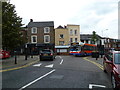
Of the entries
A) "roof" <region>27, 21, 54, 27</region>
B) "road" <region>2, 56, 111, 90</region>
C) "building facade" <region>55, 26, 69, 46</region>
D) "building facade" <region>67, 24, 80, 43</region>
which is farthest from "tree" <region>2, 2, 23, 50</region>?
"building facade" <region>67, 24, 80, 43</region>

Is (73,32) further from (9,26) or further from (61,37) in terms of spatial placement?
(9,26)

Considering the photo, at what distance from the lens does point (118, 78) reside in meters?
5.06

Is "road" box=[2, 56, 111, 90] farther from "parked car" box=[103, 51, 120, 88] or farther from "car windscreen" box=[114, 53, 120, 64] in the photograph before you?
"car windscreen" box=[114, 53, 120, 64]

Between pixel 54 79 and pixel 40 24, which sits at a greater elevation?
pixel 40 24

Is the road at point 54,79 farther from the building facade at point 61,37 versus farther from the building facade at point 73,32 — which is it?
the building facade at point 73,32

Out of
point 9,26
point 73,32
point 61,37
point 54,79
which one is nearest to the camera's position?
point 54,79

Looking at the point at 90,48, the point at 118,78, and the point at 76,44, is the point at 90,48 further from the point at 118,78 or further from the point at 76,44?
the point at 118,78

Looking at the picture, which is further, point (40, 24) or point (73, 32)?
point (73, 32)

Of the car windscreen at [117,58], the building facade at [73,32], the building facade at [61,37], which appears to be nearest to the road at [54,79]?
the car windscreen at [117,58]

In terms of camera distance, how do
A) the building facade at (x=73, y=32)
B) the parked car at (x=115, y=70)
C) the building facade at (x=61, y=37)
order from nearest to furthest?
the parked car at (x=115, y=70) < the building facade at (x=61, y=37) < the building facade at (x=73, y=32)

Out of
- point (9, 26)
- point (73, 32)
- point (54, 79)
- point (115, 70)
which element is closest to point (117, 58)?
point (115, 70)

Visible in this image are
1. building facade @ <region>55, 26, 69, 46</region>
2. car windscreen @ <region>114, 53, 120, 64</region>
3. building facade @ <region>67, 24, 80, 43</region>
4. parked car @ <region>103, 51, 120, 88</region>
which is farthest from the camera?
building facade @ <region>67, 24, 80, 43</region>

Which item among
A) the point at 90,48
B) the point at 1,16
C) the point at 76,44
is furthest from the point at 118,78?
the point at 90,48

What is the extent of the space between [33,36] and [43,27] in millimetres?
4136
